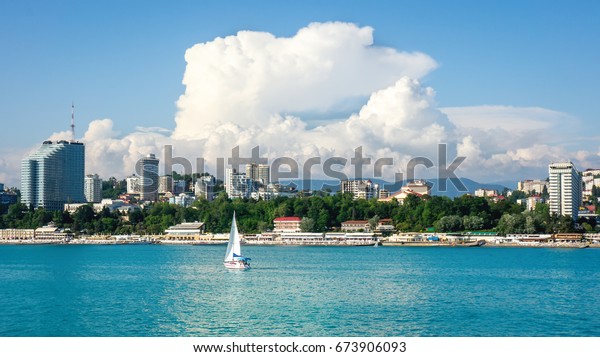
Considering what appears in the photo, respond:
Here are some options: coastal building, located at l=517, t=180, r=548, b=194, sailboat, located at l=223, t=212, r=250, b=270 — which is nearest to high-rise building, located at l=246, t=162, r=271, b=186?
coastal building, located at l=517, t=180, r=548, b=194

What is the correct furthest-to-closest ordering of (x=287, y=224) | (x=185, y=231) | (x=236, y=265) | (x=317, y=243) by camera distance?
(x=185, y=231) → (x=287, y=224) → (x=317, y=243) → (x=236, y=265)

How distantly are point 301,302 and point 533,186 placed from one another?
9437 cm

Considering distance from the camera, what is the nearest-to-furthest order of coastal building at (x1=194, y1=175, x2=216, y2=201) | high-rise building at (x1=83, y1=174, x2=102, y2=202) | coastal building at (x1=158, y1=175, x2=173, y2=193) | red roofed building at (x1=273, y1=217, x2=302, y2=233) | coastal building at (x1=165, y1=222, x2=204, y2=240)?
red roofed building at (x1=273, y1=217, x2=302, y2=233) < coastal building at (x1=165, y1=222, x2=204, y2=240) < coastal building at (x1=194, y1=175, x2=216, y2=201) < high-rise building at (x1=83, y1=174, x2=102, y2=202) < coastal building at (x1=158, y1=175, x2=173, y2=193)

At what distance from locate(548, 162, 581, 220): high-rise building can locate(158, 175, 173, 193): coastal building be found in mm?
58130

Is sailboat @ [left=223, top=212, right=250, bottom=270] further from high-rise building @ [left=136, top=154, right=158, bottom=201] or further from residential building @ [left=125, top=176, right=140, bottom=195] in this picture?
residential building @ [left=125, top=176, right=140, bottom=195]

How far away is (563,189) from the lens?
61.8 metres

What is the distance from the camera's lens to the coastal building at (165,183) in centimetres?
10694

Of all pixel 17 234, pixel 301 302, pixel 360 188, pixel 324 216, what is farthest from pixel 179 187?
pixel 301 302

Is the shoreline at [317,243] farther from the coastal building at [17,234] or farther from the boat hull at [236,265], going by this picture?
the boat hull at [236,265]

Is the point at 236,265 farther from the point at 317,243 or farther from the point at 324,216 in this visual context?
the point at 324,216

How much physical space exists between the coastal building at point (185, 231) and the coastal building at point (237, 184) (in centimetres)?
3284

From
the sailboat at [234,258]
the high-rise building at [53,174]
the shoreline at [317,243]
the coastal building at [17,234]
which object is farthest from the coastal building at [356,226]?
the high-rise building at [53,174]

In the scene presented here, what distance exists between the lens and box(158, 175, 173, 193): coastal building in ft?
351

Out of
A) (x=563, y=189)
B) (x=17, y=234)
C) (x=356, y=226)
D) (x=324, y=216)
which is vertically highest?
(x=563, y=189)
